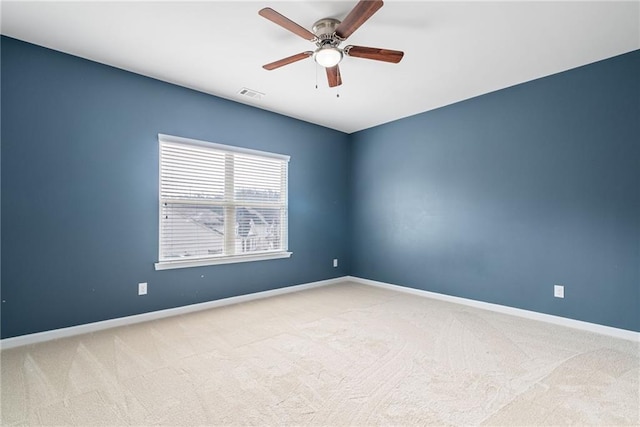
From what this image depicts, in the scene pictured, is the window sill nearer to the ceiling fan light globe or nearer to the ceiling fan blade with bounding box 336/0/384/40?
the ceiling fan light globe

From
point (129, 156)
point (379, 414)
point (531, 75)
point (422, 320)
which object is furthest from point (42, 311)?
point (531, 75)

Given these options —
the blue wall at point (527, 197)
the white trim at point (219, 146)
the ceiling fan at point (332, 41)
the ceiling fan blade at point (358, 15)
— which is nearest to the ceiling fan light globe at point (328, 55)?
the ceiling fan at point (332, 41)

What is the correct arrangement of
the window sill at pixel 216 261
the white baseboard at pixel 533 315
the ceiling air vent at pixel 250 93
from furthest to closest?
1. the ceiling air vent at pixel 250 93
2. the window sill at pixel 216 261
3. the white baseboard at pixel 533 315

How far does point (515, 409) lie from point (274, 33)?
3161 mm

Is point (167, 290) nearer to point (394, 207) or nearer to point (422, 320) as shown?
point (422, 320)

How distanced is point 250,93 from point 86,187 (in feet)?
6.70

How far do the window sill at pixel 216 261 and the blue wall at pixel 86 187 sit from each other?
0.27 feet

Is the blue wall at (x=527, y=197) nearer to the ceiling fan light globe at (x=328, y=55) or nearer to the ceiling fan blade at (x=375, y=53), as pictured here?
the ceiling fan blade at (x=375, y=53)

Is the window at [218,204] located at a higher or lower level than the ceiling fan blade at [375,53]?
lower

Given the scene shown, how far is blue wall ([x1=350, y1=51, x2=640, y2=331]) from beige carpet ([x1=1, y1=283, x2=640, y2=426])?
535 millimetres

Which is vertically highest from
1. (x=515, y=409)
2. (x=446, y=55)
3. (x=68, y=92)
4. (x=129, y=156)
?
(x=446, y=55)

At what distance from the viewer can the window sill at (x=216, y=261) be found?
338 cm

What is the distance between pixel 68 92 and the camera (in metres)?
2.86

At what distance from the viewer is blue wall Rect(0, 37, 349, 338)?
262cm
